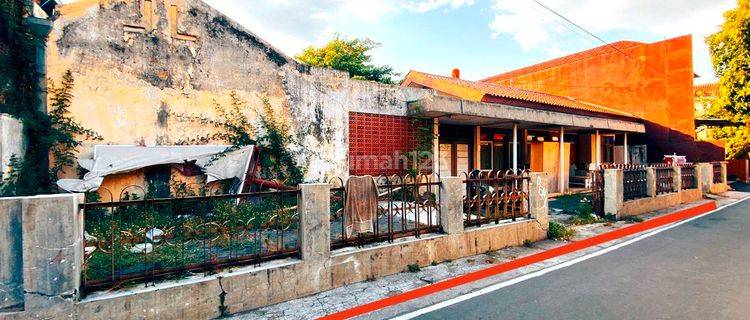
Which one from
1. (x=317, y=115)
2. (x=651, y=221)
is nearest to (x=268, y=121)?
(x=317, y=115)

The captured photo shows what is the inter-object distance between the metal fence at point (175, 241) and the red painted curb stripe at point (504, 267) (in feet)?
3.97

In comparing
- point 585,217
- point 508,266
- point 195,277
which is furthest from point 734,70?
point 195,277

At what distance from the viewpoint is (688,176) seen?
12.7m

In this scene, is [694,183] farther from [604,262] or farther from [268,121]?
[268,121]

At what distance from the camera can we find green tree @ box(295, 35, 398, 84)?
20.5 meters

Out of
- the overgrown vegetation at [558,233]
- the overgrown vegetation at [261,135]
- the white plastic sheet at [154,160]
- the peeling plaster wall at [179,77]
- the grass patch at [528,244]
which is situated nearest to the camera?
the grass patch at [528,244]

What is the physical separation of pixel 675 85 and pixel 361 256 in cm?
2406

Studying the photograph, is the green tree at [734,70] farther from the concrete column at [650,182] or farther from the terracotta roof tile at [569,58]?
the concrete column at [650,182]

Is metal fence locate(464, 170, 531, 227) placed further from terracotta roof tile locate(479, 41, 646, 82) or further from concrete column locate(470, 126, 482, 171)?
terracotta roof tile locate(479, 41, 646, 82)

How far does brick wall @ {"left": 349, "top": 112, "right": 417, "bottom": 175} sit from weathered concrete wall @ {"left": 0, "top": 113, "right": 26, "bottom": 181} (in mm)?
7083

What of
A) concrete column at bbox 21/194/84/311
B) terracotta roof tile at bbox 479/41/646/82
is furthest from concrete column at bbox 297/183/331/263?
terracotta roof tile at bbox 479/41/646/82

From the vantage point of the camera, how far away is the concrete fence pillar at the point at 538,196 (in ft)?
22.3

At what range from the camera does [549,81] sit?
87.4 ft

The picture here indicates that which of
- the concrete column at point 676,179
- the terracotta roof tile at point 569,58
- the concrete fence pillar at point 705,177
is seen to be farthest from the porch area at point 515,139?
the terracotta roof tile at point 569,58
